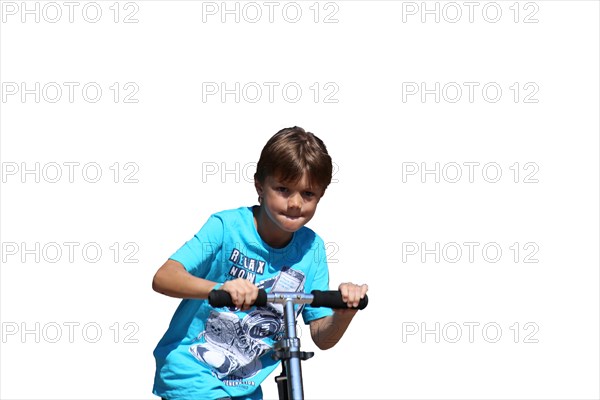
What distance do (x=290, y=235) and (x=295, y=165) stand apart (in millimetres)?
453

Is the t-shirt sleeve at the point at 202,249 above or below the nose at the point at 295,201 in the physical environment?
below

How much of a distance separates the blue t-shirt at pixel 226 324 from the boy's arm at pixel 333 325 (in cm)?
22

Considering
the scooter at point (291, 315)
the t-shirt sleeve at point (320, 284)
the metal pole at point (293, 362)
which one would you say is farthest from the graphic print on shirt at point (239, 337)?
the metal pole at point (293, 362)

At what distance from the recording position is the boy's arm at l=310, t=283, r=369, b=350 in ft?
13.9

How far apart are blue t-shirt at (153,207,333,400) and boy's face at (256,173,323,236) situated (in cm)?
22

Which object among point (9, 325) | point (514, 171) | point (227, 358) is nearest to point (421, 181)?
point (514, 171)

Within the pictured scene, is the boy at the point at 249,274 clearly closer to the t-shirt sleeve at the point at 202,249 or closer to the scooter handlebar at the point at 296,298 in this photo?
the t-shirt sleeve at the point at 202,249

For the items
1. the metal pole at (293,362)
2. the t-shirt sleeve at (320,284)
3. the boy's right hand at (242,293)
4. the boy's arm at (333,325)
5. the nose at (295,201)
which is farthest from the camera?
the t-shirt sleeve at (320,284)

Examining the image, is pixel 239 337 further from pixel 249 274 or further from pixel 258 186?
pixel 258 186

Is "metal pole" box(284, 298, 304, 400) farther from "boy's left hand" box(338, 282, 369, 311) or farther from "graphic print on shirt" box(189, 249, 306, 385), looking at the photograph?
"graphic print on shirt" box(189, 249, 306, 385)

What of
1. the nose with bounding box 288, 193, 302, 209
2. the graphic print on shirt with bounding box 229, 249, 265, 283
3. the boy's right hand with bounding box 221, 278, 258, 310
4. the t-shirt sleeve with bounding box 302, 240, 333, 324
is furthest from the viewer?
the t-shirt sleeve with bounding box 302, 240, 333, 324

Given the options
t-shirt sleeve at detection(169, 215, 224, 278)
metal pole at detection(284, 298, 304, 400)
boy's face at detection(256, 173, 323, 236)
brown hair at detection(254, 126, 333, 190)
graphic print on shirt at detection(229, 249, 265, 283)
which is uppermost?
brown hair at detection(254, 126, 333, 190)

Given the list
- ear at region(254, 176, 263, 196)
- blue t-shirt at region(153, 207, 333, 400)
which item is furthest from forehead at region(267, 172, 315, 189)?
blue t-shirt at region(153, 207, 333, 400)

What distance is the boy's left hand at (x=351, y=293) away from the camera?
4191 mm
